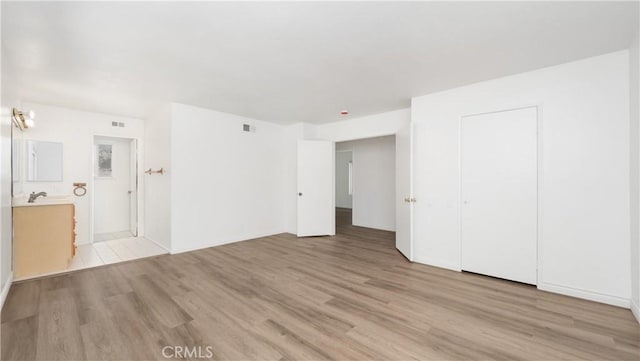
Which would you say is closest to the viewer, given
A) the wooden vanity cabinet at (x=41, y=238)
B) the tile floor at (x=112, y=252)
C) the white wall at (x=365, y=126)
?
the wooden vanity cabinet at (x=41, y=238)

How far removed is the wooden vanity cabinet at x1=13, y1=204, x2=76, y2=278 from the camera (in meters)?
3.36

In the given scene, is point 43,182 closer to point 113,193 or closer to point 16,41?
point 113,193

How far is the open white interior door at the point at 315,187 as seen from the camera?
5.88m

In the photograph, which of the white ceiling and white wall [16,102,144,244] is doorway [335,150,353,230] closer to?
the white ceiling

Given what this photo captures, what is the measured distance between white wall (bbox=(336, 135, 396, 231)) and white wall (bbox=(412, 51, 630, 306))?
3193 millimetres

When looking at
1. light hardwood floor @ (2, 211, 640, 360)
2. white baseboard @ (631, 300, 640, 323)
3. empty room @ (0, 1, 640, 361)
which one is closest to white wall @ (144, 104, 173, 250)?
empty room @ (0, 1, 640, 361)

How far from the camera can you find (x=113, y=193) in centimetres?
614

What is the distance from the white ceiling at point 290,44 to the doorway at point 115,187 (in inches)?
85.5

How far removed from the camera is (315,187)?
5941 mm

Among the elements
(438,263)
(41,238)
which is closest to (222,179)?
(41,238)

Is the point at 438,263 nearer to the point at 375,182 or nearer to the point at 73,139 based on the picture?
the point at 375,182

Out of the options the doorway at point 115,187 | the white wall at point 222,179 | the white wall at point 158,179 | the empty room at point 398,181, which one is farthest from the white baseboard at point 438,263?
the doorway at point 115,187

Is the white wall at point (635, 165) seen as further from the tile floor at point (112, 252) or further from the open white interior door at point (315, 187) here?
the tile floor at point (112, 252)

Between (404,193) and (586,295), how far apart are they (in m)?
2.38
